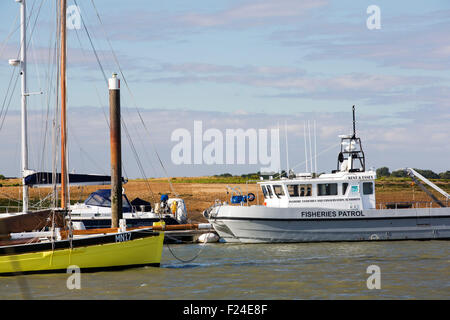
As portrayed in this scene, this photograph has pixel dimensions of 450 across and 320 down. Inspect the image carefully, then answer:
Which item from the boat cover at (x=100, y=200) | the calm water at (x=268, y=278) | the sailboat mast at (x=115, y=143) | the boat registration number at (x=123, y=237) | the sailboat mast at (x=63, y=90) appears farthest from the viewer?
the boat cover at (x=100, y=200)

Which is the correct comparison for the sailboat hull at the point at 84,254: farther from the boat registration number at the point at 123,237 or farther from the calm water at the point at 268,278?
the calm water at the point at 268,278

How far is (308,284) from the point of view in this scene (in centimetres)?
2044

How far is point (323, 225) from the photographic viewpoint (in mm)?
32188

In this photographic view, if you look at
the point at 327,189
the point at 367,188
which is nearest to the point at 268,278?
the point at 327,189

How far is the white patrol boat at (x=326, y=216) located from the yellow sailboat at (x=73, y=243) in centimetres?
818

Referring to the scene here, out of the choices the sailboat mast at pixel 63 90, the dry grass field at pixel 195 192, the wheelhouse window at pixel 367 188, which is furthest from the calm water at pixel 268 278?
the dry grass field at pixel 195 192

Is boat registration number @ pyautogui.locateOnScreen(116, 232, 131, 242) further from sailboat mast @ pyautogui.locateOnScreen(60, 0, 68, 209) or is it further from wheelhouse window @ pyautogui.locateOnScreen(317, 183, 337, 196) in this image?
wheelhouse window @ pyautogui.locateOnScreen(317, 183, 337, 196)

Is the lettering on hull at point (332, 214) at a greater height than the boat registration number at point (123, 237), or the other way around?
the lettering on hull at point (332, 214)

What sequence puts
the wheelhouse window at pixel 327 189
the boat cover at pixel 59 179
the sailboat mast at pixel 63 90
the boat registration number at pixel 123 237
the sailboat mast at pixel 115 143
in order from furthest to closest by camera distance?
the wheelhouse window at pixel 327 189 < the boat cover at pixel 59 179 < the sailboat mast at pixel 115 143 < the sailboat mast at pixel 63 90 < the boat registration number at pixel 123 237

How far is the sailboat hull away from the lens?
878 inches

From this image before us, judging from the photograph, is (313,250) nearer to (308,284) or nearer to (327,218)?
(327,218)

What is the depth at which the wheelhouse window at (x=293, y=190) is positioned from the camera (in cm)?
3291

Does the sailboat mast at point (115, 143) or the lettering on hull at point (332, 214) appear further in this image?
the lettering on hull at point (332, 214)
